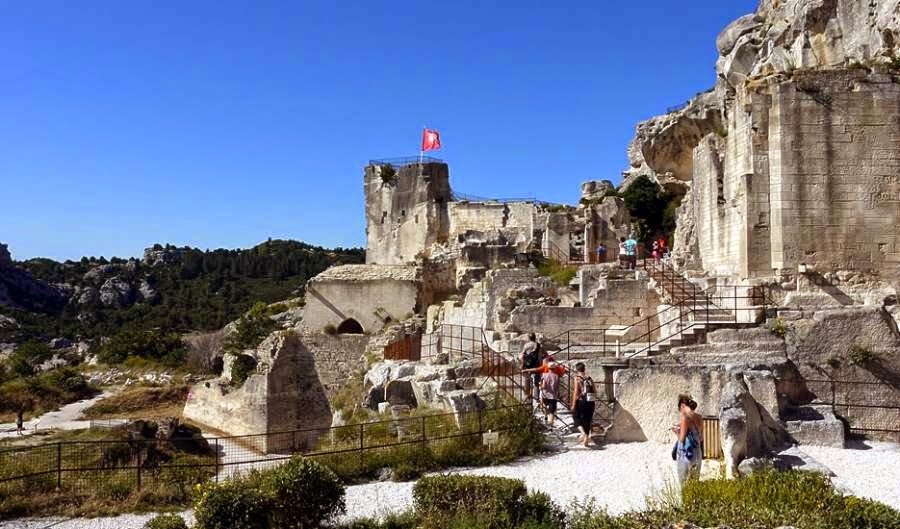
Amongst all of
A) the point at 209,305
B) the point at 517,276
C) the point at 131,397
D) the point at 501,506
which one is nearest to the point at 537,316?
the point at 517,276

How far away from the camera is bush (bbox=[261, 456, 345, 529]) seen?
7594 mm

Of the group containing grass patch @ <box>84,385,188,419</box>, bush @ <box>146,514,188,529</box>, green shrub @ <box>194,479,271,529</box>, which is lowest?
grass patch @ <box>84,385,188,419</box>

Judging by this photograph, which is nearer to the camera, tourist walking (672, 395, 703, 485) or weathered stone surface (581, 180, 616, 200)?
tourist walking (672, 395, 703, 485)

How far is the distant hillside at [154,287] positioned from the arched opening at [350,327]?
114ft

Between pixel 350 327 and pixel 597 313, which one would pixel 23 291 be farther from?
pixel 597 313

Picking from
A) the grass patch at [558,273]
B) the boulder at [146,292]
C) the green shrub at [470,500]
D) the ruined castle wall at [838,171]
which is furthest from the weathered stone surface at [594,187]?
the boulder at [146,292]

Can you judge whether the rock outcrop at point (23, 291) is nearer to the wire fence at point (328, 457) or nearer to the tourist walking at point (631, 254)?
the tourist walking at point (631, 254)

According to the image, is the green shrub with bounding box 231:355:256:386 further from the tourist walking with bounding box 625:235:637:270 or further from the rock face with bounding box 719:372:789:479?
the rock face with bounding box 719:372:789:479

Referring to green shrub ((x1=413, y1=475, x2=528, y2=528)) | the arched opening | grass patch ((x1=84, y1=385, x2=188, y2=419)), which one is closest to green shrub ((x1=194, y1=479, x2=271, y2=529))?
green shrub ((x1=413, y1=475, x2=528, y2=528))

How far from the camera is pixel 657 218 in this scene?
33.9 metres

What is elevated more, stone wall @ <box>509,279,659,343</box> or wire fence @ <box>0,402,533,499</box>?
stone wall @ <box>509,279,659,343</box>

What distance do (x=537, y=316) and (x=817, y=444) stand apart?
7.33 metres

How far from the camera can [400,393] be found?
14.4 meters

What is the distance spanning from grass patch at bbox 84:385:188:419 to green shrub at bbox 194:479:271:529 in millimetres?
22763
